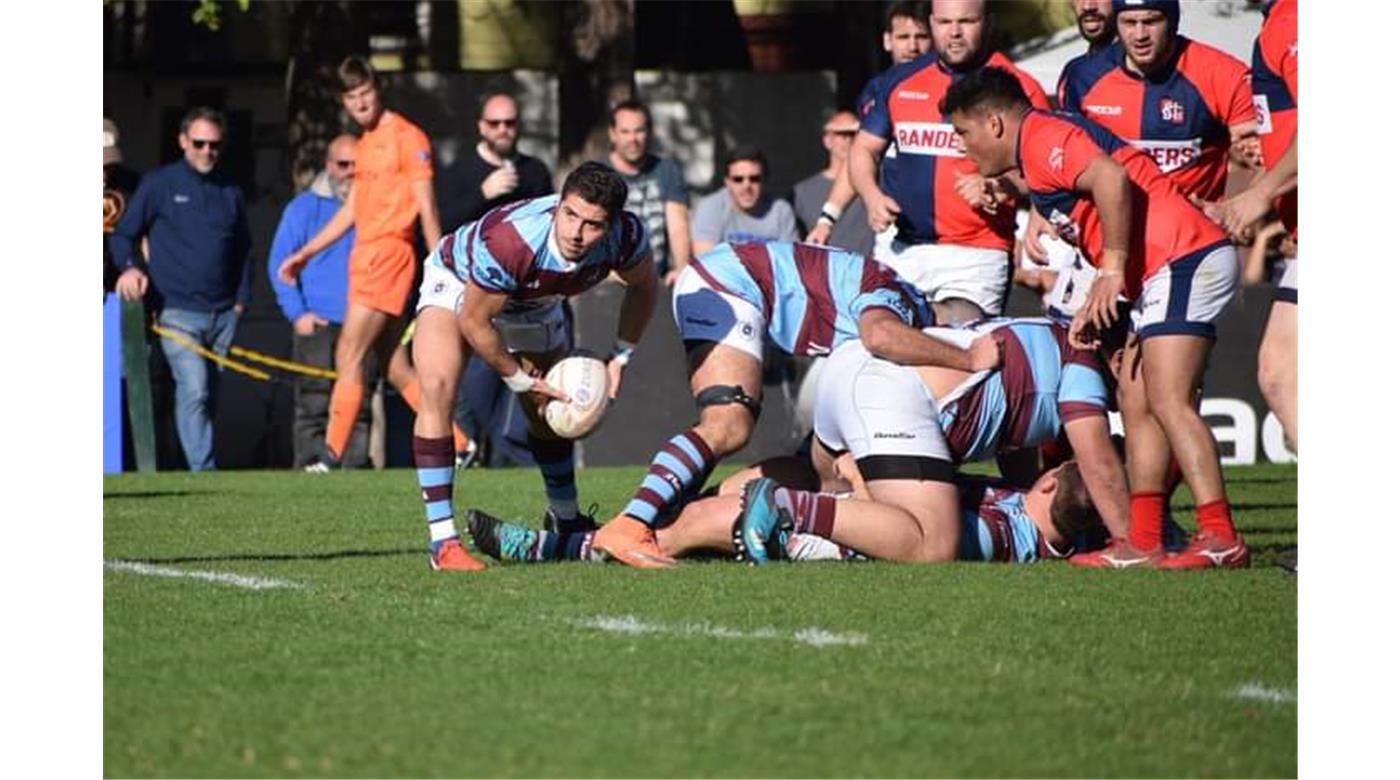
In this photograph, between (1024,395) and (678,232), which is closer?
(1024,395)

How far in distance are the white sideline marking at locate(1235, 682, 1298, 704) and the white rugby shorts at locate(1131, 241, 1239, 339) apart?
2784 mm

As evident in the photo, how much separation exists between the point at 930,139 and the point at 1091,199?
77.9 inches

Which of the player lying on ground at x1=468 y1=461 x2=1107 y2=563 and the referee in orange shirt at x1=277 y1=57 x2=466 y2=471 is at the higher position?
the referee in orange shirt at x1=277 y1=57 x2=466 y2=471

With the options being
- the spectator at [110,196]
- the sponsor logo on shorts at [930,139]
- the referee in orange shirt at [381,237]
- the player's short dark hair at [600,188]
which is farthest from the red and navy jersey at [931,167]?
the spectator at [110,196]

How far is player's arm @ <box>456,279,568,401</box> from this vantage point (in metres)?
9.43

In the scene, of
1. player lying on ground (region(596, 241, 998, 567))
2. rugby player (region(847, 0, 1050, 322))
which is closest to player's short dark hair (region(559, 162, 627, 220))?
player lying on ground (region(596, 241, 998, 567))

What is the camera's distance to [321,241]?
16.5 meters

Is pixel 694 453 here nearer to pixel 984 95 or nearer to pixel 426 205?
pixel 984 95

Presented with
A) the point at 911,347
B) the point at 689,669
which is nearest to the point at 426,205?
the point at 911,347

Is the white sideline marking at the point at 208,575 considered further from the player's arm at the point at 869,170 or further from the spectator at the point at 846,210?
the spectator at the point at 846,210

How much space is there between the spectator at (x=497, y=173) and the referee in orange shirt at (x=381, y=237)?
0.37 meters

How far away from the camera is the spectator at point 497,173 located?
51.6 feet

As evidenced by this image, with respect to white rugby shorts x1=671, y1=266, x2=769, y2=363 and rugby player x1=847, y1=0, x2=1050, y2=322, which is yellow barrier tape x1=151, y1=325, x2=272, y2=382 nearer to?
rugby player x1=847, y1=0, x2=1050, y2=322

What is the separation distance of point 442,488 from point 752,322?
1.37 metres
